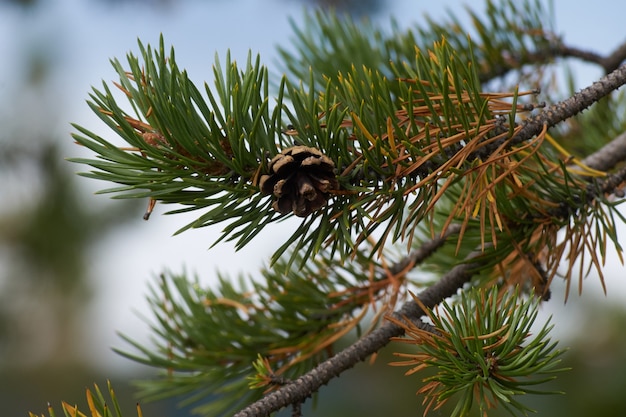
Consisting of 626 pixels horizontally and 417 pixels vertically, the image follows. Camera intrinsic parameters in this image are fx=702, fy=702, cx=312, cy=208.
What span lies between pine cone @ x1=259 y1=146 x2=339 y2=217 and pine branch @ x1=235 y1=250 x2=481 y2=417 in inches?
2.1

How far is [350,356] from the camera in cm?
23

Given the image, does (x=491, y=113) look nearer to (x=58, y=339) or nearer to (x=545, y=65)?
(x=545, y=65)

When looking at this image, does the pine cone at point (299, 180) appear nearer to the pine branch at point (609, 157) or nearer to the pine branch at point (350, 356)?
the pine branch at point (350, 356)

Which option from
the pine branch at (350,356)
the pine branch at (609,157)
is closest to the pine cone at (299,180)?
the pine branch at (350,356)

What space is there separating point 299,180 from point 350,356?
2.8 inches

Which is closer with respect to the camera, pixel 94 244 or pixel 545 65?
pixel 545 65

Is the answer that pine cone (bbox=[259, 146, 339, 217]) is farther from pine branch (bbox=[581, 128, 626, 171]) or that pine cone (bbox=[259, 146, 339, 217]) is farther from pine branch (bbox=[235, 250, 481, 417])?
pine branch (bbox=[581, 128, 626, 171])

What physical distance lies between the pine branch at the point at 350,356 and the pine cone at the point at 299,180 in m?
0.05

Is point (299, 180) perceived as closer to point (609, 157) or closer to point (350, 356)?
point (350, 356)

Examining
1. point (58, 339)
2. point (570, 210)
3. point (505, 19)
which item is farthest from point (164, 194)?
point (58, 339)

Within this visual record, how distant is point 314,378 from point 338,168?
2.7 inches

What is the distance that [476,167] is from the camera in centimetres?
20

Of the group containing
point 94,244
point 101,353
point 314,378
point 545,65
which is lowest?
point 314,378

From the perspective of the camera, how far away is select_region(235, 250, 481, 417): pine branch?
21cm
